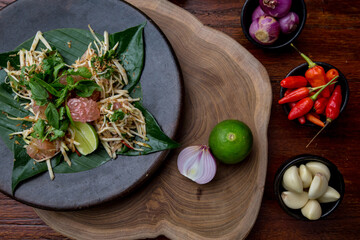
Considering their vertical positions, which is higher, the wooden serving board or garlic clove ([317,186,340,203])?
the wooden serving board

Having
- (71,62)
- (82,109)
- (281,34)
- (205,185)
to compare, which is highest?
(71,62)

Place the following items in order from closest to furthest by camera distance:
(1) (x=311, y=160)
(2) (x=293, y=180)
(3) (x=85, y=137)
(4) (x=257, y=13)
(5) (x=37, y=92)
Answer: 1. (5) (x=37, y=92)
2. (3) (x=85, y=137)
3. (2) (x=293, y=180)
4. (1) (x=311, y=160)
5. (4) (x=257, y=13)

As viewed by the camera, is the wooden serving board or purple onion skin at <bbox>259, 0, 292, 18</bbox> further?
purple onion skin at <bbox>259, 0, 292, 18</bbox>

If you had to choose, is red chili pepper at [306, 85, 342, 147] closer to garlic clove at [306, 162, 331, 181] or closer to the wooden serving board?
garlic clove at [306, 162, 331, 181]

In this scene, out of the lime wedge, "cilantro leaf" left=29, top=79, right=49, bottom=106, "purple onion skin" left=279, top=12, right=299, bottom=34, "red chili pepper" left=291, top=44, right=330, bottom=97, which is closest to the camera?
"cilantro leaf" left=29, top=79, right=49, bottom=106

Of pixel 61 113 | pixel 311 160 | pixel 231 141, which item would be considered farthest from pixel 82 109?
pixel 311 160

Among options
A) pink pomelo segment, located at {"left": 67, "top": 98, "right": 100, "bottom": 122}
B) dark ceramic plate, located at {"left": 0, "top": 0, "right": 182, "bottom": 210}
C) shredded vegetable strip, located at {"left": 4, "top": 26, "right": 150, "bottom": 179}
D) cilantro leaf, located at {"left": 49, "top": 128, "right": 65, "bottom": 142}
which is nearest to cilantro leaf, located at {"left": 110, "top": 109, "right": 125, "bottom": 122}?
shredded vegetable strip, located at {"left": 4, "top": 26, "right": 150, "bottom": 179}

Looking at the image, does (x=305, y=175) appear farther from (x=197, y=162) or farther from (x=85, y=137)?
(x=85, y=137)
